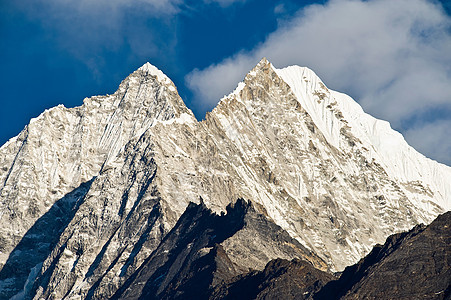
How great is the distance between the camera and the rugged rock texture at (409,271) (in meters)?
185

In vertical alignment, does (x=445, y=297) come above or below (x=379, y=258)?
below

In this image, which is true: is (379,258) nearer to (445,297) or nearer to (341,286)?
(341,286)

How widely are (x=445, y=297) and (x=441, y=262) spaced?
9.56 metres

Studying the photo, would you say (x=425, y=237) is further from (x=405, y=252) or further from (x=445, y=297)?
(x=445, y=297)

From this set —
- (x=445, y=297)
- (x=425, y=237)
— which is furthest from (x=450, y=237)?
(x=445, y=297)

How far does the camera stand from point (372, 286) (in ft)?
623

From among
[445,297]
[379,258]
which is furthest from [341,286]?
[445,297]

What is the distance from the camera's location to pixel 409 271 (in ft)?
622

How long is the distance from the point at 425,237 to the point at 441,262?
8051mm

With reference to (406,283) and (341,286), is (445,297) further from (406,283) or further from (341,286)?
(341,286)

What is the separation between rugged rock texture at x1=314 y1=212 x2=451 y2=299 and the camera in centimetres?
Answer: 18525

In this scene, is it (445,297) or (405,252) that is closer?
(445,297)

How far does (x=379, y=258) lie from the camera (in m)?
198

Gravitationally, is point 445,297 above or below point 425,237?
below
